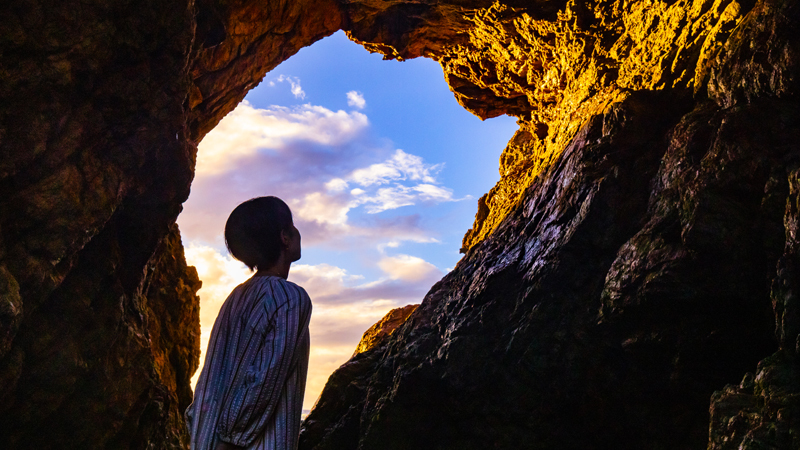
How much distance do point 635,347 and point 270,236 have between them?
3103 mm

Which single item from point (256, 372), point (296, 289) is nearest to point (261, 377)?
point (256, 372)

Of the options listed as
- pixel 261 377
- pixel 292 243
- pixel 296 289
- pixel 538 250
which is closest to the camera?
pixel 261 377

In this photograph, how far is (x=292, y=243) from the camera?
3.45 metres

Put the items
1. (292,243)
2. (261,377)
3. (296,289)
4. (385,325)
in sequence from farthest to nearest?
(385,325) < (292,243) < (296,289) < (261,377)

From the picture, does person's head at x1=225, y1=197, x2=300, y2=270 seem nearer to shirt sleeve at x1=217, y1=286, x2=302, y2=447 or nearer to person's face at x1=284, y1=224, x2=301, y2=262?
person's face at x1=284, y1=224, x2=301, y2=262

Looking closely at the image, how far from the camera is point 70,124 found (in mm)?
5973

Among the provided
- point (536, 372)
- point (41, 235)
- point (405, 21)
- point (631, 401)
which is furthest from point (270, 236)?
point (405, 21)

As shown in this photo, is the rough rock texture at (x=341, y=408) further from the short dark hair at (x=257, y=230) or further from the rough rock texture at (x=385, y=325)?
the rough rock texture at (x=385, y=325)

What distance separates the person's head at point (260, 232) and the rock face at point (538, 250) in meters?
2.82

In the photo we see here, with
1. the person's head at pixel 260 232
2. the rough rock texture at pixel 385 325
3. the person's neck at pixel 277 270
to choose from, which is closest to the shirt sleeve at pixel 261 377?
the person's neck at pixel 277 270

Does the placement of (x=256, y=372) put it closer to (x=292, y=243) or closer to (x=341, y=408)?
(x=292, y=243)

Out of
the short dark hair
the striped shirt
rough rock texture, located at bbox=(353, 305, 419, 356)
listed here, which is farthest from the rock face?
rough rock texture, located at bbox=(353, 305, 419, 356)

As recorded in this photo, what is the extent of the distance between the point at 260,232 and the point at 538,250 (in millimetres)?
3356

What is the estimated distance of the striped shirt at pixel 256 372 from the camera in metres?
2.84
